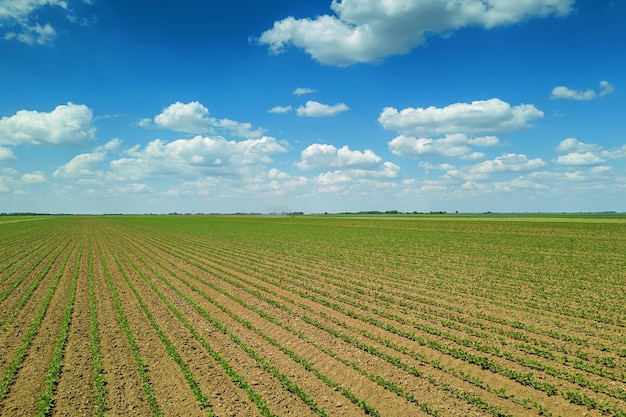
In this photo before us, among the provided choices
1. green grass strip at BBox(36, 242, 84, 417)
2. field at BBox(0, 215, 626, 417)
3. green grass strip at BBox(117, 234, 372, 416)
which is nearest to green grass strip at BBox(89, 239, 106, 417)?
field at BBox(0, 215, 626, 417)

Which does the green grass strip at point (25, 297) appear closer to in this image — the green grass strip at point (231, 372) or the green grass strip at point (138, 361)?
the green grass strip at point (138, 361)

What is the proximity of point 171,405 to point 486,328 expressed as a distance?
369 inches

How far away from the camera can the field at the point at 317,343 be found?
761 centimetres

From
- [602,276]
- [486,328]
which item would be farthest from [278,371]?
[602,276]

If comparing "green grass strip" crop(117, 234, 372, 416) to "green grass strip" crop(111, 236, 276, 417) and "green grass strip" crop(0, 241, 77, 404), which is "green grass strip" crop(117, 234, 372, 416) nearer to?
"green grass strip" crop(111, 236, 276, 417)

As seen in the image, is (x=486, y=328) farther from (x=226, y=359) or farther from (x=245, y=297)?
(x=245, y=297)

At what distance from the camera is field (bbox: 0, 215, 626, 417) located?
7.61m

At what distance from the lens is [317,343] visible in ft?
35.2

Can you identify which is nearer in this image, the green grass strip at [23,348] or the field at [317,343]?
the field at [317,343]

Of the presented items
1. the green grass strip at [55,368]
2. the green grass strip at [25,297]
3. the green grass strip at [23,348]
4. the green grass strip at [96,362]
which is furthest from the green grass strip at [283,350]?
the green grass strip at [25,297]

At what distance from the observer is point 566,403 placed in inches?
289

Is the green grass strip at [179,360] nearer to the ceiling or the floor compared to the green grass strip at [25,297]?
nearer to the floor

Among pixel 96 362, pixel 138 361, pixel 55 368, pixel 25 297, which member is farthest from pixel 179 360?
pixel 25 297

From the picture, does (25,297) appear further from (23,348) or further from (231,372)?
(231,372)
